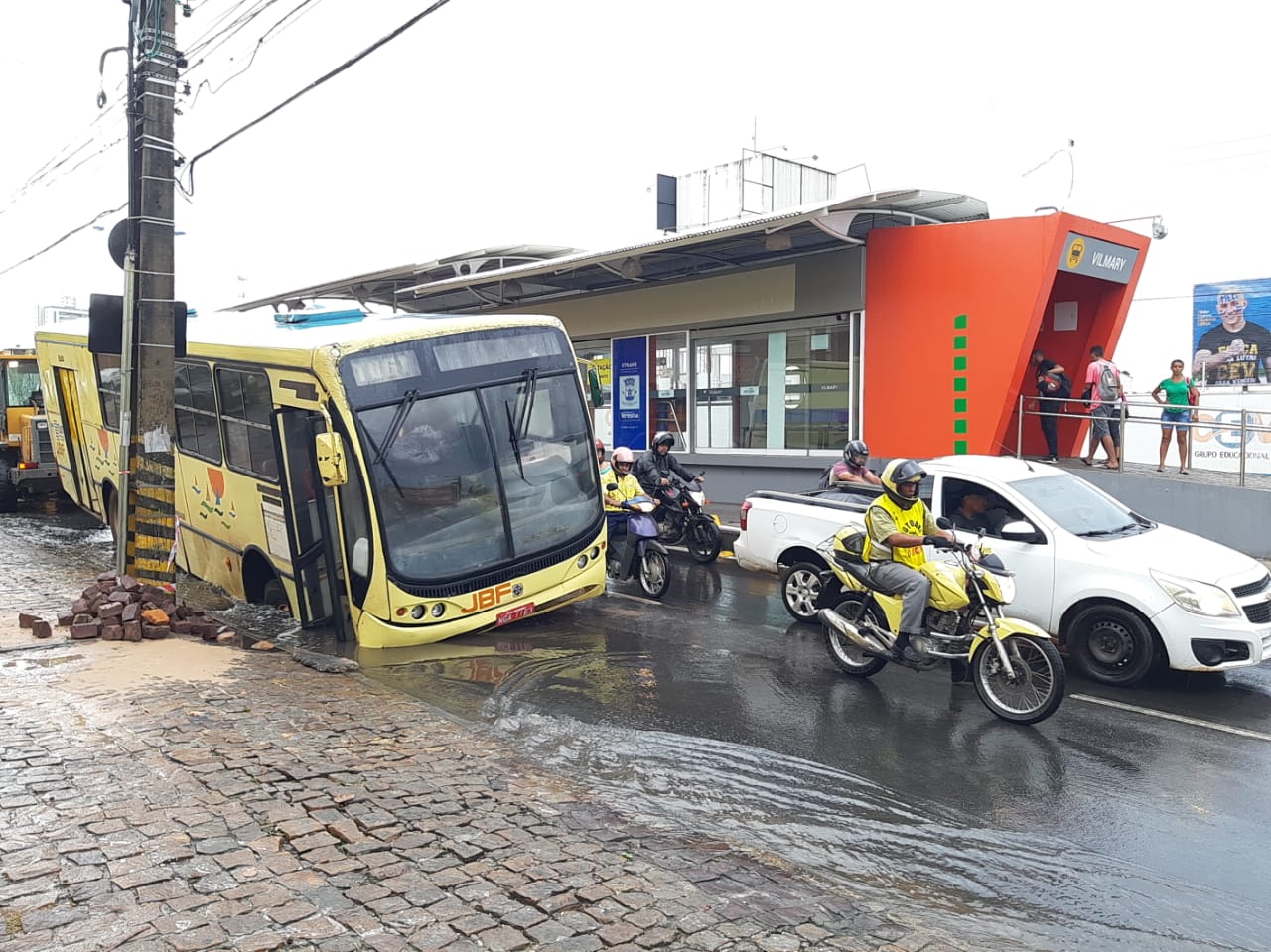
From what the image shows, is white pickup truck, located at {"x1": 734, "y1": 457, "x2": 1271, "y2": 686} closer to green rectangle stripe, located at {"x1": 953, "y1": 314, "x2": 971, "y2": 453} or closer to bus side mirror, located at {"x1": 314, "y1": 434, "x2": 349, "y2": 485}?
bus side mirror, located at {"x1": 314, "y1": 434, "x2": 349, "y2": 485}

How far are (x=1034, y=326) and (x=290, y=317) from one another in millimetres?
10113

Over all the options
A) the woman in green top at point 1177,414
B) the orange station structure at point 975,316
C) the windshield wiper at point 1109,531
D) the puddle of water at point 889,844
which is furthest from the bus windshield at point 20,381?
the woman in green top at point 1177,414

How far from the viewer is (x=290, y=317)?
10.8m

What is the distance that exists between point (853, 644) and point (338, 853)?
14.5 feet

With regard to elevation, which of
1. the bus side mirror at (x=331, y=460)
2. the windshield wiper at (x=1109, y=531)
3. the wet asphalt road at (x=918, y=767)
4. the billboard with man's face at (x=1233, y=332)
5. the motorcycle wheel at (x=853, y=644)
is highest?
the billboard with man's face at (x=1233, y=332)

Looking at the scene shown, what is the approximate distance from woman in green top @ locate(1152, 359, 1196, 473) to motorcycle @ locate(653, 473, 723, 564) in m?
6.57

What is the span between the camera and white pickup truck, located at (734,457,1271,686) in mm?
7277

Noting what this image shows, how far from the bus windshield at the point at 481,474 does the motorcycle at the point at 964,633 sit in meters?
2.54

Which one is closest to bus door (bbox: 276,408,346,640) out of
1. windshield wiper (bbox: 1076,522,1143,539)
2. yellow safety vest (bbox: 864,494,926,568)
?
yellow safety vest (bbox: 864,494,926,568)

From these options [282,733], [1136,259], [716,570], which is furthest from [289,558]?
[1136,259]

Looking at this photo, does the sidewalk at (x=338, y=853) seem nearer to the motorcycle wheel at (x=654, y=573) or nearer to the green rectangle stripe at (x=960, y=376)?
the motorcycle wheel at (x=654, y=573)

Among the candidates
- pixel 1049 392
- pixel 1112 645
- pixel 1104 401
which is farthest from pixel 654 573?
pixel 1049 392

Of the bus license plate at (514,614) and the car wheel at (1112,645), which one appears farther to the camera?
the bus license plate at (514,614)

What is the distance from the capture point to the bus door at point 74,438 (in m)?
15.2
